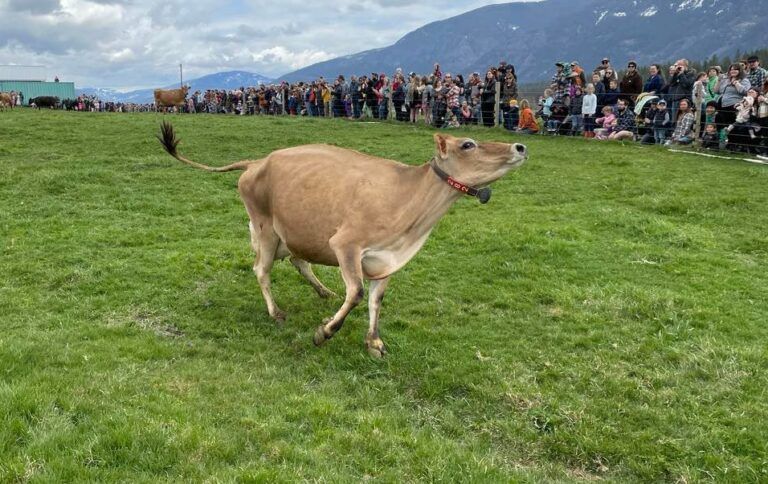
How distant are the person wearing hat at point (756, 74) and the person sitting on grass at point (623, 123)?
4025 mm

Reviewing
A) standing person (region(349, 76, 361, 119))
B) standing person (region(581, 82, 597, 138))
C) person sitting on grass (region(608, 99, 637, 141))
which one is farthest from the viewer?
standing person (region(349, 76, 361, 119))

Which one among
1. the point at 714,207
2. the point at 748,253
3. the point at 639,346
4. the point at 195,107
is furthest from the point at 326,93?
the point at 639,346

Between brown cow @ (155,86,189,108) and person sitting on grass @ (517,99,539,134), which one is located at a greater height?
brown cow @ (155,86,189,108)

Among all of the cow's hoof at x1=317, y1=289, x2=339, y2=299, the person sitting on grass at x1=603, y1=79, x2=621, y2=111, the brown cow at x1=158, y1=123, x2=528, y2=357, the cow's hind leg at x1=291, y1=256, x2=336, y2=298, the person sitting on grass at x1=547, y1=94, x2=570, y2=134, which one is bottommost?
the cow's hoof at x1=317, y1=289, x2=339, y2=299

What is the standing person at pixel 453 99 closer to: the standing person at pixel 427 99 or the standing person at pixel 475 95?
the standing person at pixel 475 95

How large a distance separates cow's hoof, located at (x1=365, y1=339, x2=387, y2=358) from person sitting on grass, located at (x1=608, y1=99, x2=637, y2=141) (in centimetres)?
1762

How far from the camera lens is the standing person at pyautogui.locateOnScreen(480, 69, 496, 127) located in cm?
2565

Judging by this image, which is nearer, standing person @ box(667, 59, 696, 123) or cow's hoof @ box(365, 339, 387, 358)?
cow's hoof @ box(365, 339, 387, 358)

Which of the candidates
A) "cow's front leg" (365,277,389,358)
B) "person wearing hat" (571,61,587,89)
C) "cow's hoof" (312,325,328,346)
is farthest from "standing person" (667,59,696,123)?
"cow's hoof" (312,325,328,346)

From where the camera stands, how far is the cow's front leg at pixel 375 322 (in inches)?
266

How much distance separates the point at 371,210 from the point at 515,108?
19.7 meters

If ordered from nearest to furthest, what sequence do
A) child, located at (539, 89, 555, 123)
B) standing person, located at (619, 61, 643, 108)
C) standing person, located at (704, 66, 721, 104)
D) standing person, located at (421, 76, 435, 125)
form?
1. standing person, located at (704, 66, 721, 104)
2. standing person, located at (619, 61, 643, 108)
3. child, located at (539, 89, 555, 123)
4. standing person, located at (421, 76, 435, 125)

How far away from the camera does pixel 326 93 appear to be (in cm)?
3425

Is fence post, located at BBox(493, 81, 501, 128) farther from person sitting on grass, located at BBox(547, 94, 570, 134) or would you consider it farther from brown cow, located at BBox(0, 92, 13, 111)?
brown cow, located at BBox(0, 92, 13, 111)
